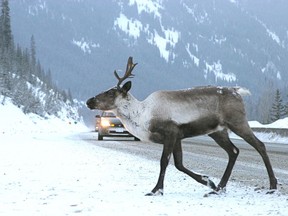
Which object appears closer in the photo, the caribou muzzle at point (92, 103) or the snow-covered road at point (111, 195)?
the snow-covered road at point (111, 195)

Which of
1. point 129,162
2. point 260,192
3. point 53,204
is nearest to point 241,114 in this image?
point 260,192

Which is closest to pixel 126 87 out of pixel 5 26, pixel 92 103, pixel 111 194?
pixel 92 103

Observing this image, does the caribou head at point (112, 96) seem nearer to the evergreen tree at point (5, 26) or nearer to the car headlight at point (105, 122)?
the car headlight at point (105, 122)

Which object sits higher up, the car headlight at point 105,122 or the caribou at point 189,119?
the car headlight at point 105,122

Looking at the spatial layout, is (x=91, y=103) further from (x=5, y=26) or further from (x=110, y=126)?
(x=5, y=26)

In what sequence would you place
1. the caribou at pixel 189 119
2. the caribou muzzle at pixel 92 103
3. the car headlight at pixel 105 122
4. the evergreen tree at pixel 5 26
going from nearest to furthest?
the caribou at pixel 189 119, the caribou muzzle at pixel 92 103, the car headlight at pixel 105 122, the evergreen tree at pixel 5 26

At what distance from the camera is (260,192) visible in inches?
307

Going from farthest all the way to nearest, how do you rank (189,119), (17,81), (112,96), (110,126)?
(17,81)
(110,126)
(112,96)
(189,119)

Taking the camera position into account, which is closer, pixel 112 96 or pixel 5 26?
pixel 112 96

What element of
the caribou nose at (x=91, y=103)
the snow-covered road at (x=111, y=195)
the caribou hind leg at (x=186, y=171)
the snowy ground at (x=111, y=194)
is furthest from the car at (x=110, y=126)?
the caribou hind leg at (x=186, y=171)

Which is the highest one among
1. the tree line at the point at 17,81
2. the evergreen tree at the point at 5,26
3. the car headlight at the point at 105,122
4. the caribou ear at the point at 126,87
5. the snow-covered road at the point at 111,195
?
the evergreen tree at the point at 5,26

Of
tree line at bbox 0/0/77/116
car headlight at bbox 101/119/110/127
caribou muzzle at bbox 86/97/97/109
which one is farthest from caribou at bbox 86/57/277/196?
tree line at bbox 0/0/77/116

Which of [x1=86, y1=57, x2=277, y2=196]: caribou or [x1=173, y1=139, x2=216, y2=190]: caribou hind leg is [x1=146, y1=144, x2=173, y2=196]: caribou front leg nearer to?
[x1=86, y1=57, x2=277, y2=196]: caribou

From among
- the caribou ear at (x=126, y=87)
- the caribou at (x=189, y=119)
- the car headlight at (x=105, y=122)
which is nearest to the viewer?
the caribou at (x=189, y=119)
